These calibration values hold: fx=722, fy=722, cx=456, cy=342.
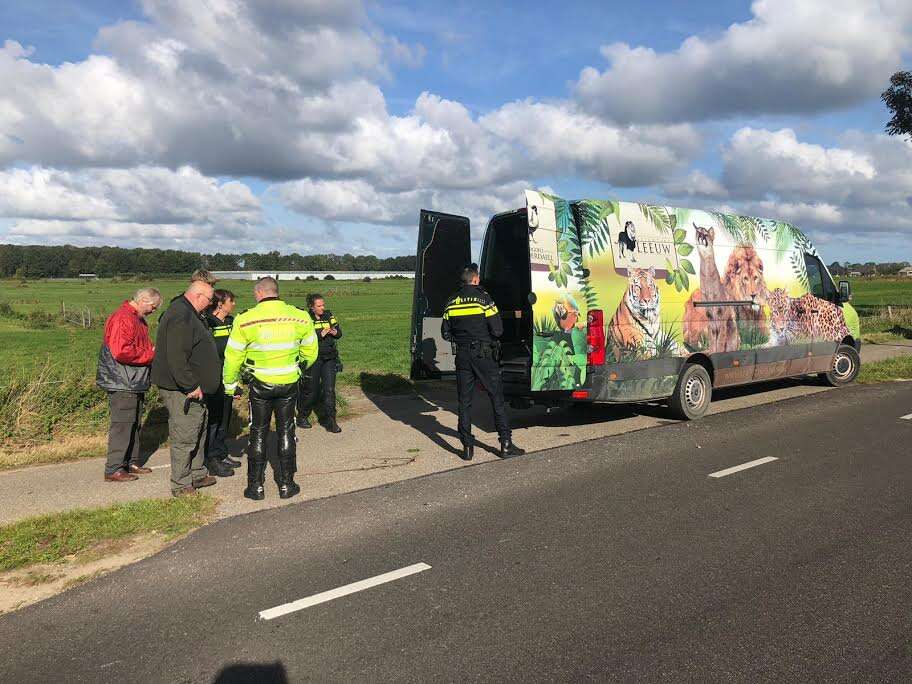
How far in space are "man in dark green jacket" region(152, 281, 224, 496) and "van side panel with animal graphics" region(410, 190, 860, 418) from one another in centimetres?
326

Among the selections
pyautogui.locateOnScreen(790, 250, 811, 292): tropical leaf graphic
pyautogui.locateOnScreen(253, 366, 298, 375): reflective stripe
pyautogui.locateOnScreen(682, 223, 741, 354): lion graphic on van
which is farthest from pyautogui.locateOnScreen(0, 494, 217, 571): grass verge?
pyautogui.locateOnScreen(790, 250, 811, 292): tropical leaf graphic

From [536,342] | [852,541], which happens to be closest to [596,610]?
[852,541]

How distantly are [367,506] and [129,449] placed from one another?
8.30ft

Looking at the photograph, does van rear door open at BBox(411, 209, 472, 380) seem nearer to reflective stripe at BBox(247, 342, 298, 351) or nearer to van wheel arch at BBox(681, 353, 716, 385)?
van wheel arch at BBox(681, 353, 716, 385)

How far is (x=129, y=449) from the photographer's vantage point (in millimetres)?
6594

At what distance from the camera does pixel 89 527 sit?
16.5 feet

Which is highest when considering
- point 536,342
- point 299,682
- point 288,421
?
point 536,342

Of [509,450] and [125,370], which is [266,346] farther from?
[509,450]

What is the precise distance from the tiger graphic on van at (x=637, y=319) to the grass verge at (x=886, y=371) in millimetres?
5944

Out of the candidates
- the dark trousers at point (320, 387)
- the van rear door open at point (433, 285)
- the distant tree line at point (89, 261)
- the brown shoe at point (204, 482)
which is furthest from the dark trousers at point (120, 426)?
the distant tree line at point (89, 261)

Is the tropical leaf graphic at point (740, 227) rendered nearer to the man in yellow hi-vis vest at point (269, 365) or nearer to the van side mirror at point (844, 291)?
the van side mirror at point (844, 291)

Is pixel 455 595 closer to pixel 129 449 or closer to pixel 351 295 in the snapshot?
pixel 129 449

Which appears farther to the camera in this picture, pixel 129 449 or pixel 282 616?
pixel 129 449

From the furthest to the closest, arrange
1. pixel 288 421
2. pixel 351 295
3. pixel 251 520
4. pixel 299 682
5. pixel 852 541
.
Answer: pixel 351 295
pixel 288 421
pixel 251 520
pixel 852 541
pixel 299 682
